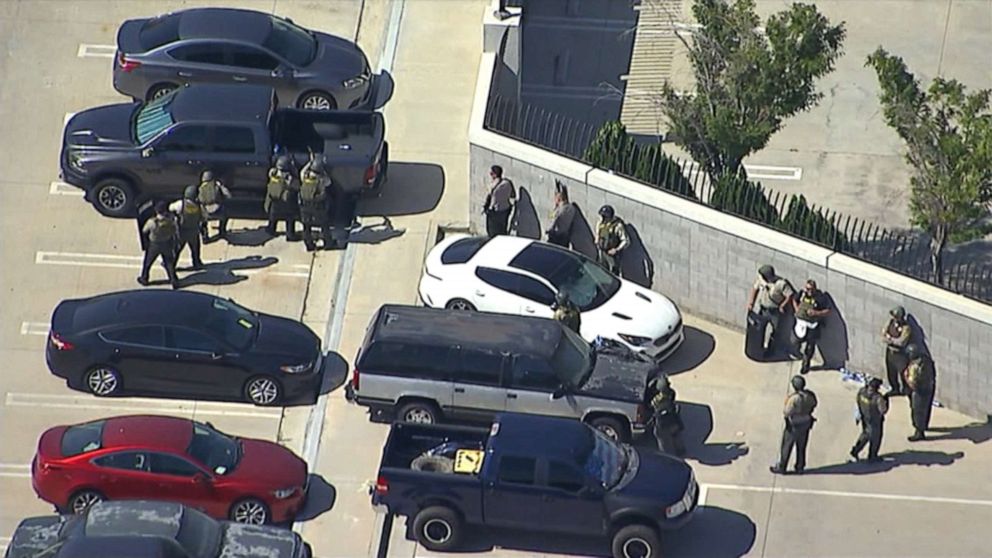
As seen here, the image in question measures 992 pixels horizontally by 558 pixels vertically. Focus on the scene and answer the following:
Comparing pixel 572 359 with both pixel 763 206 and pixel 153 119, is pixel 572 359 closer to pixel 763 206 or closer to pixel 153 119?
pixel 763 206

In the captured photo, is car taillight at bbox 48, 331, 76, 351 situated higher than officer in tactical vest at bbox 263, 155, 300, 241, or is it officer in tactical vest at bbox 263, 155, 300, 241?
officer in tactical vest at bbox 263, 155, 300, 241

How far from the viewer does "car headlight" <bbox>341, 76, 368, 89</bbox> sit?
111 ft

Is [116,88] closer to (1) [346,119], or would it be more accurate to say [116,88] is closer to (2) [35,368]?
(1) [346,119]

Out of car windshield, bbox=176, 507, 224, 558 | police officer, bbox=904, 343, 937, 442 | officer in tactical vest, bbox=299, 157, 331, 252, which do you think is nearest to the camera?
car windshield, bbox=176, 507, 224, 558

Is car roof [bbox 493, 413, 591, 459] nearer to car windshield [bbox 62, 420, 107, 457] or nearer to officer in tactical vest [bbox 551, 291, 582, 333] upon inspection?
officer in tactical vest [bbox 551, 291, 582, 333]

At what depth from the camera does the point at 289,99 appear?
34062mm

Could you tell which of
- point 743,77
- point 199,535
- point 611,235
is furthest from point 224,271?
point 743,77

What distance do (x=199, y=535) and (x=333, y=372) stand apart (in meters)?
5.21

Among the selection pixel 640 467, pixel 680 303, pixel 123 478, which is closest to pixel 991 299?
pixel 680 303

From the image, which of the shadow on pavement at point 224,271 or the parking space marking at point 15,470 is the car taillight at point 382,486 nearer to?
the parking space marking at point 15,470

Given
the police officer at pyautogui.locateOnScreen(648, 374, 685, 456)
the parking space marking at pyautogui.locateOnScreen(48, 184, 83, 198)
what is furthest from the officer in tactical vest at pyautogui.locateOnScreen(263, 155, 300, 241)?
the police officer at pyautogui.locateOnScreen(648, 374, 685, 456)

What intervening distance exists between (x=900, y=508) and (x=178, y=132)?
11431 millimetres

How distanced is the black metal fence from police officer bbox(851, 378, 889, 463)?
225cm

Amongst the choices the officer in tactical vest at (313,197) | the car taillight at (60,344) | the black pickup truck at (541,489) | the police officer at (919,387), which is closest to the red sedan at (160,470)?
the black pickup truck at (541,489)
